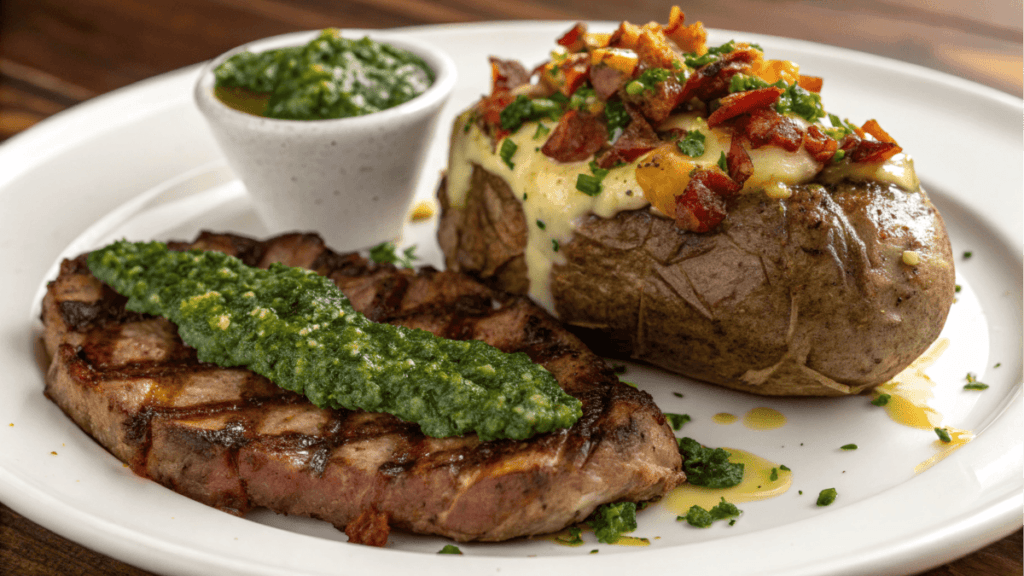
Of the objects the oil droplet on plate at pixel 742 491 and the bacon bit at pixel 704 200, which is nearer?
the oil droplet on plate at pixel 742 491

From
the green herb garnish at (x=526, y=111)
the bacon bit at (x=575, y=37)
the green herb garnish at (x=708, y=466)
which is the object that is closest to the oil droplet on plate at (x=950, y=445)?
the green herb garnish at (x=708, y=466)

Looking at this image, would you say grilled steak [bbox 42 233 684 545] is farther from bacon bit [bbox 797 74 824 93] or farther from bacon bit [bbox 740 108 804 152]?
bacon bit [bbox 797 74 824 93]

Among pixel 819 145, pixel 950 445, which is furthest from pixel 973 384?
pixel 819 145

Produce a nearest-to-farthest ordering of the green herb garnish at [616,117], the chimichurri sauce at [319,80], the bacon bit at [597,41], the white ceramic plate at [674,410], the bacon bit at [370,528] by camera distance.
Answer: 1. the white ceramic plate at [674,410]
2. the bacon bit at [370,528]
3. the green herb garnish at [616,117]
4. the bacon bit at [597,41]
5. the chimichurri sauce at [319,80]

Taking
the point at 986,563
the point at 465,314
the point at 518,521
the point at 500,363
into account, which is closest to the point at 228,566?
the point at 518,521

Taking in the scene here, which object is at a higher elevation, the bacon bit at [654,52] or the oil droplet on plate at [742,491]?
the bacon bit at [654,52]

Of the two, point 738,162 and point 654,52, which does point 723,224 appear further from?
point 654,52

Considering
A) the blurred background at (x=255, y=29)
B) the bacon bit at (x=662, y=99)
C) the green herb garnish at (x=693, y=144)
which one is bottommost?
the blurred background at (x=255, y=29)

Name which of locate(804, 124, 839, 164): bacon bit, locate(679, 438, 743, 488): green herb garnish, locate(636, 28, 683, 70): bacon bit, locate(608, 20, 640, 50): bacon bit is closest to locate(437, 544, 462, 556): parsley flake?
locate(679, 438, 743, 488): green herb garnish

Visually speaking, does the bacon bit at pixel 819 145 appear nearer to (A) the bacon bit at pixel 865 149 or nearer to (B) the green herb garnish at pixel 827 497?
(A) the bacon bit at pixel 865 149
